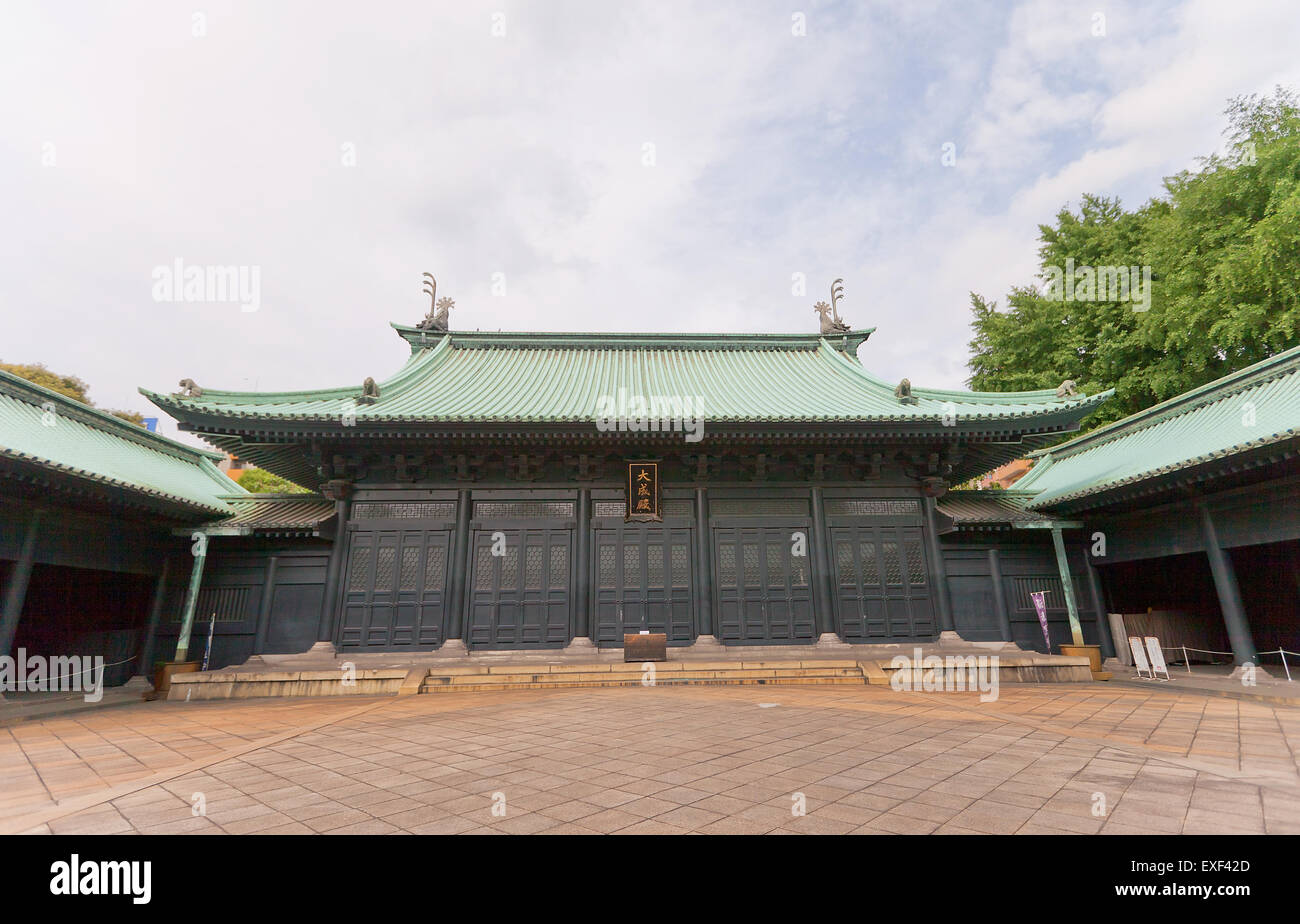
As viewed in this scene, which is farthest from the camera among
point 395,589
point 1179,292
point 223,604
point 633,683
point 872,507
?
point 1179,292

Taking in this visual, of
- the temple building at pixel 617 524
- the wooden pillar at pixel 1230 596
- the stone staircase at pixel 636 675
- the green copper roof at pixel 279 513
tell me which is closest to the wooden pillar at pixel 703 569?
the temple building at pixel 617 524

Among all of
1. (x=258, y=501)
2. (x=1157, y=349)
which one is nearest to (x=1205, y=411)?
(x=1157, y=349)

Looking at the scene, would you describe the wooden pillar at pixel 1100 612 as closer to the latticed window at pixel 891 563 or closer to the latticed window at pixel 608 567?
the latticed window at pixel 891 563

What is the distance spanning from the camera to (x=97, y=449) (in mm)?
13242

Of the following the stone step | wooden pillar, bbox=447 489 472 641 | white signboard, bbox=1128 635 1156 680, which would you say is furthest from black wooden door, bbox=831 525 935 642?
wooden pillar, bbox=447 489 472 641

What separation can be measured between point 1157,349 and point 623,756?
25.0 meters

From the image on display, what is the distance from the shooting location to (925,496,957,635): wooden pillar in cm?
1281

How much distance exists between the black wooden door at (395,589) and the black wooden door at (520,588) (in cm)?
79

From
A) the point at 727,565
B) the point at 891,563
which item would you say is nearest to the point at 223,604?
the point at 727,565

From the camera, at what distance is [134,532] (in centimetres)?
1241

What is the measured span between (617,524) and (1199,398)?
14.2 meters

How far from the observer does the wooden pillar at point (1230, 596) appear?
10.8 metres

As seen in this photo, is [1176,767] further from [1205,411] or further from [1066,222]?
[1066,222]

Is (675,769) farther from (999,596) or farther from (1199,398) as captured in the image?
(1199,398)
